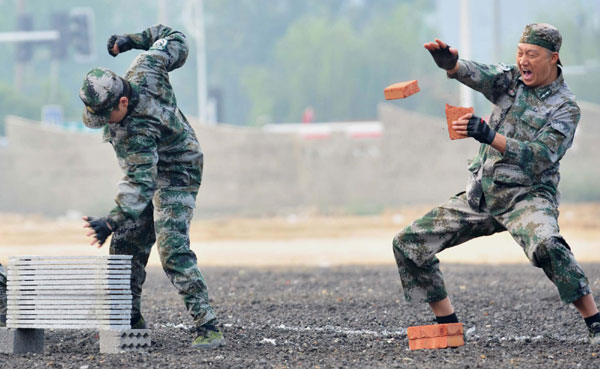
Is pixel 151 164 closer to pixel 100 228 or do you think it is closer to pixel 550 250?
pixel 100 228

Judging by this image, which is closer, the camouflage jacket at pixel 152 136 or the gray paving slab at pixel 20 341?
the camouflage jacket at pixel 152 136

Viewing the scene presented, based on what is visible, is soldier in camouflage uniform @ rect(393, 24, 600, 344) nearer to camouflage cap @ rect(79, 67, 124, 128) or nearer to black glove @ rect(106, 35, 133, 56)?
camouflage cap @ rect(79, 67, 124, 128)

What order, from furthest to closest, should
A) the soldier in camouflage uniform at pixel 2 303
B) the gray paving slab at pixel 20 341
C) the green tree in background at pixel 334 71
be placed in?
the green tree in background at pixel 334 71
the soldier in camouflage uniform at pixel 2 303
the gray paving slab at pixel 20 341

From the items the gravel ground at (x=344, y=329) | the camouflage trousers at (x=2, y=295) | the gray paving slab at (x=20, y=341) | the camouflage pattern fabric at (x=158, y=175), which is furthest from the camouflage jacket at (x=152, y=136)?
the camouflage trousers at (x=2, y=295)

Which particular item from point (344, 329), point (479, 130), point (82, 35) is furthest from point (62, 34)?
point (479, 130)

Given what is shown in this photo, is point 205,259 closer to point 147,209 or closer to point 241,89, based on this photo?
point 147,209

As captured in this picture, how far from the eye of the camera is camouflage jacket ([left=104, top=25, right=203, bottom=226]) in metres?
6.00

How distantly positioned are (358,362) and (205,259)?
10949 mm

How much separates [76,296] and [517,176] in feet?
8.82

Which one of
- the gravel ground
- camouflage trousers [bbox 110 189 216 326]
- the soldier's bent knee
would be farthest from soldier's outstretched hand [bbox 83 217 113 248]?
the soldier's bent knee

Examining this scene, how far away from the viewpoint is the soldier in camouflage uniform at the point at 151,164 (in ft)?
19.6

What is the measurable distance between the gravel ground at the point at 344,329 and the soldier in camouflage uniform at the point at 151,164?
46 cm

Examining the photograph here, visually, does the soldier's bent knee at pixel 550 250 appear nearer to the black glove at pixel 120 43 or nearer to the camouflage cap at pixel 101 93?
the camouflage cap at pixel 101 93

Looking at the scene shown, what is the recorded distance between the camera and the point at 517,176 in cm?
597
